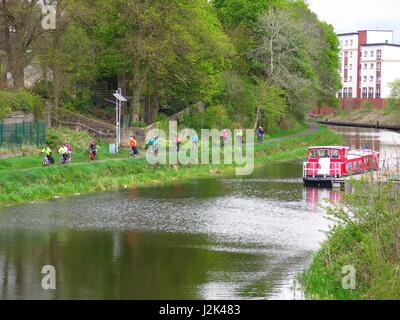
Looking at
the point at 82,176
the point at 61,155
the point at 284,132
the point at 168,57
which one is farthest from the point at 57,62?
the point at 284,132

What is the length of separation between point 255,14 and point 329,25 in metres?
43.1

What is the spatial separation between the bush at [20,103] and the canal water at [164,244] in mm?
12794

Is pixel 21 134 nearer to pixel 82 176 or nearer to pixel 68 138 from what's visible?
pixel 68 138

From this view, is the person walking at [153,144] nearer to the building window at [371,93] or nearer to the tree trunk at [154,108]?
the tree trunk at [154,108]

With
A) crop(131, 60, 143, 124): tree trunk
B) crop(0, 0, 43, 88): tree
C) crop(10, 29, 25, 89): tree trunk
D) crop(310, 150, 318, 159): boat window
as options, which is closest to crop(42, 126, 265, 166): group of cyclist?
crop(131, 60, 143, 124): tree trunk

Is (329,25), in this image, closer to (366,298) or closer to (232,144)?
(232,144)

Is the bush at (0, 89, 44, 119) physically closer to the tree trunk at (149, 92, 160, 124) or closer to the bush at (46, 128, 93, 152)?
the bush at (46, 128, 93, 152)

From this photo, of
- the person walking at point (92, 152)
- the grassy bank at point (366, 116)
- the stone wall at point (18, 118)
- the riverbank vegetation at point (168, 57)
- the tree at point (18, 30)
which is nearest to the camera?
the person walking at point (92, 152)

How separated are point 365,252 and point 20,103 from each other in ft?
127

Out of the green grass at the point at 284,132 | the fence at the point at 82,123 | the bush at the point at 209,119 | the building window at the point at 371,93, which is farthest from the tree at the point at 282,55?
the building window at the point at 371,93

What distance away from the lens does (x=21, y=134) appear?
5288 centimetres

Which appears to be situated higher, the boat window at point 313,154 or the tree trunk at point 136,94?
the tree trunk at point 136,94

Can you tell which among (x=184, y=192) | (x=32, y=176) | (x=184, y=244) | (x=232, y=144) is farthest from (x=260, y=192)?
(x=232, y=144)

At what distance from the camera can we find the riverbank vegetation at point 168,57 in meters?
63.1
